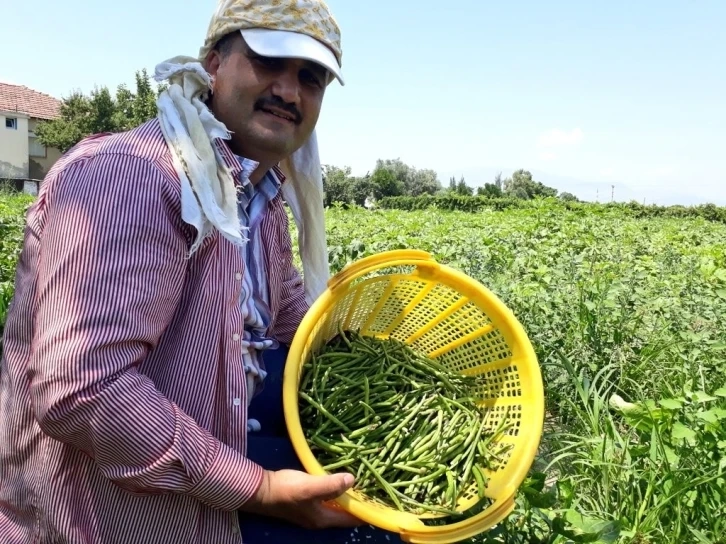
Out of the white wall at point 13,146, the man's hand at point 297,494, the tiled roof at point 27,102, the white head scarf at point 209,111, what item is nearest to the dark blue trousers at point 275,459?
the man's hand at point 297,494

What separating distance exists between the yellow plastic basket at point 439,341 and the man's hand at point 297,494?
0.06 meters

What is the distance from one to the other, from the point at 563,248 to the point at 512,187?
55.1 metres

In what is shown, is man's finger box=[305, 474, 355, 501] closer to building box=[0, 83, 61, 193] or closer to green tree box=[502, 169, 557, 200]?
building box=[0, 83, 61, 193]

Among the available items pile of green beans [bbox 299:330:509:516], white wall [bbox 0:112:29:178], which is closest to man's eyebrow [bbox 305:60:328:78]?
pile of green beans [bbox 299:330:509:516]

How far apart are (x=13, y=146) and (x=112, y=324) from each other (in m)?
36.1

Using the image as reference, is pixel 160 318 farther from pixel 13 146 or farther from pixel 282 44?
pixel 13 146

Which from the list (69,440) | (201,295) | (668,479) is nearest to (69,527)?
(69,440)

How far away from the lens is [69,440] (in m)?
1.16

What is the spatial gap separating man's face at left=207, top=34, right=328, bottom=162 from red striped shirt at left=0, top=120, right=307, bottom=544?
4.4 inches

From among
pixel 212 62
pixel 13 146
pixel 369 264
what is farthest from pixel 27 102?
pixel 369 264

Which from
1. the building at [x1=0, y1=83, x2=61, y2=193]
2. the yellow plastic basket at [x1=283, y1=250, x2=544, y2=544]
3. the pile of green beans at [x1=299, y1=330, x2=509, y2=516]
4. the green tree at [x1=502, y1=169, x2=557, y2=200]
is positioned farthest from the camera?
the green tree at [x1=502, y1=169, x2=557, y2=200]

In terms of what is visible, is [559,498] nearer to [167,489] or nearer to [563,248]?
[167,489]

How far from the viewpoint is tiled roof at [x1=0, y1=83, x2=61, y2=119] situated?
33000 mm

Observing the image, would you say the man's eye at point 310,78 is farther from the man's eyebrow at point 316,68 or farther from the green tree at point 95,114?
the green tree at point 95,114
